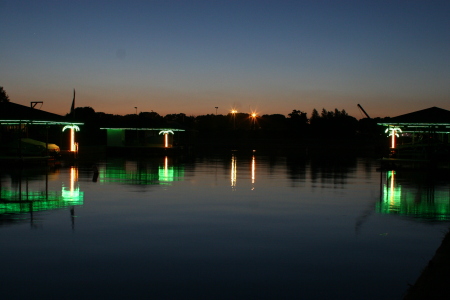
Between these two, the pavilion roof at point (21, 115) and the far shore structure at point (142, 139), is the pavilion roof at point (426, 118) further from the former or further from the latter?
the far shore structure at point (142, 139)

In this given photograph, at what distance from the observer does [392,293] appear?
6.63 m

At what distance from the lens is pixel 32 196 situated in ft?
51.5

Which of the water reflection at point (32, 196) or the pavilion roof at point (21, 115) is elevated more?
the pavilion roof at point (21, 115)

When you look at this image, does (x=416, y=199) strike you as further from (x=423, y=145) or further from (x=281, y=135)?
(x=281, y=135)

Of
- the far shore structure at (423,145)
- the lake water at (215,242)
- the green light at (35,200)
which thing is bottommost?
the lake water at (215,242)

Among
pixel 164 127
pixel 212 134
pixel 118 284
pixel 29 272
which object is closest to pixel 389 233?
pixel 118 284

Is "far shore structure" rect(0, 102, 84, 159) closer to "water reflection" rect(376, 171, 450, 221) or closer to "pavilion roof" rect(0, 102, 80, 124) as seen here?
"pavilion roof" rect(0, 102, 80, 124)

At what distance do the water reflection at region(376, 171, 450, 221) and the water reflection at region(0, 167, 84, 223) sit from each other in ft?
28.5

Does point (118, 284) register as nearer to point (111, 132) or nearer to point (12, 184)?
point (12, 184)

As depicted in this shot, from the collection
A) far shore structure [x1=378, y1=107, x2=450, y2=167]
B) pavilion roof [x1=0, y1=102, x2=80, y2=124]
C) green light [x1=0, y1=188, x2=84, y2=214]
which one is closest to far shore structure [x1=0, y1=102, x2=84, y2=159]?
pavilion roof [x1=0, y1=102, x2=80, y2=124]

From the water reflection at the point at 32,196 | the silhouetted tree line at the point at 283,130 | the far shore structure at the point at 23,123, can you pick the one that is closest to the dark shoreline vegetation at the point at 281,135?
the silhouetted tree line at the point at 283,130

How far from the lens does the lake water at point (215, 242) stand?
6.86 meters

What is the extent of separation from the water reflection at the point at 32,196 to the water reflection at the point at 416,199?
8.68 m

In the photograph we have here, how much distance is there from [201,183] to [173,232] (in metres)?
10.5
